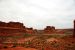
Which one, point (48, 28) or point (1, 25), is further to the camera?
point (48, 28)

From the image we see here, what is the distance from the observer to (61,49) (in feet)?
53.0

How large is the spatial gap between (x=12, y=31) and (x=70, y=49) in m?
36.7

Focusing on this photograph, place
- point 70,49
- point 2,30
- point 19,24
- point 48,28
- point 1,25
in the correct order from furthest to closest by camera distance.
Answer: point 48,28, point 19,24, point 1,25, point 2,30, point 70,49

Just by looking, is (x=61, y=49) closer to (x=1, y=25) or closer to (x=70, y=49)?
(x=70, y=49)

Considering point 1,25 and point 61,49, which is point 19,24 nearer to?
point 1,25

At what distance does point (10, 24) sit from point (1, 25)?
425 centimetres

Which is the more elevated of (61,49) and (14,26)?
(14,26)

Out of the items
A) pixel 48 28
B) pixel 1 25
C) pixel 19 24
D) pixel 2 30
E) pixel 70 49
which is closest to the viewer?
pixel 70 49

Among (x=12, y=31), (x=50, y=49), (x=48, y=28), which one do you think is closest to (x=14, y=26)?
(x=12, y=31)

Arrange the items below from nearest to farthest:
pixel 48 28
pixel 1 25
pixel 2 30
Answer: pixel 2 30 → pixel 1 25 → pixel 48 28

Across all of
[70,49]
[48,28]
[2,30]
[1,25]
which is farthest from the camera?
[48,28]

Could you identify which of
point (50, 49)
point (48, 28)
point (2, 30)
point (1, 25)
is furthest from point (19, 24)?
point (50, 49)

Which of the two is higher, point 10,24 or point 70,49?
point 10,24

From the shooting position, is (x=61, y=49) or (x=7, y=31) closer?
(x=61, y=49)
